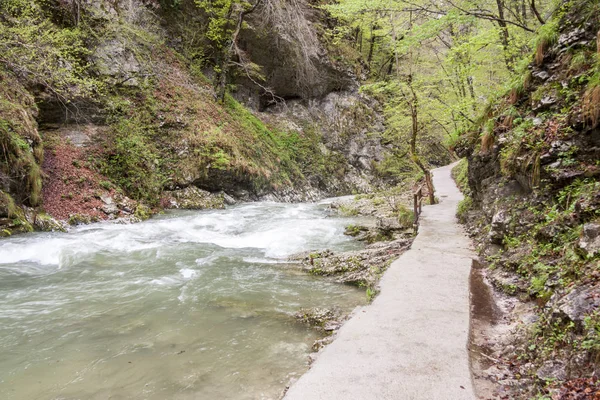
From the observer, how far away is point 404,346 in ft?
11.4

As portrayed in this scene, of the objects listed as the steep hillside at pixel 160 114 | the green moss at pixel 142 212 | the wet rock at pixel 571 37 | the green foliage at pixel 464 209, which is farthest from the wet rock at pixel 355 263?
the steep hillside at pixel 160 114

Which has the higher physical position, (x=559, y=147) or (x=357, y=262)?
(x=559, y=147)

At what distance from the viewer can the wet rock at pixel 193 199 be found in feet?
43.2

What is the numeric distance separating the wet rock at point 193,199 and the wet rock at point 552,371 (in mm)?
12111

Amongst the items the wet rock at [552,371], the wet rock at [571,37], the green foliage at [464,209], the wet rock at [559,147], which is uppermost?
the wet rock at [571,37]

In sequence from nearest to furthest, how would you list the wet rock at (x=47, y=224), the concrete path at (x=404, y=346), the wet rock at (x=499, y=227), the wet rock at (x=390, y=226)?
the concrete path at (x=404, y=346) < the wet rock at (x=499, y=227) < the wet rock at (x=47, y=224) < the wet rock at (x=390, y=226)

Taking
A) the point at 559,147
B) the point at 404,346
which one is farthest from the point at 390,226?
the point at 404,346

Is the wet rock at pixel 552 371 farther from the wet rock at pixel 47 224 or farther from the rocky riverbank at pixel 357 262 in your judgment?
the wet rock at pixel 47 224

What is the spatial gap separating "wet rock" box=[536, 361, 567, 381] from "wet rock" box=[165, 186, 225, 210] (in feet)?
39.7

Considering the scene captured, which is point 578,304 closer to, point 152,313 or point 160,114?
point 152,313

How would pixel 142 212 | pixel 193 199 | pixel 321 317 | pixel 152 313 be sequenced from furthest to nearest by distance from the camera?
pixel 193 199 → pixel 142 212 → pixel 152 313 → pixel 321 317

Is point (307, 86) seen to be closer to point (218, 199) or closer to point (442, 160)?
point (218, 199)

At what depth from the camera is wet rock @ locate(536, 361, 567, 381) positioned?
271 cm

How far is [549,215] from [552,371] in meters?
2.56
